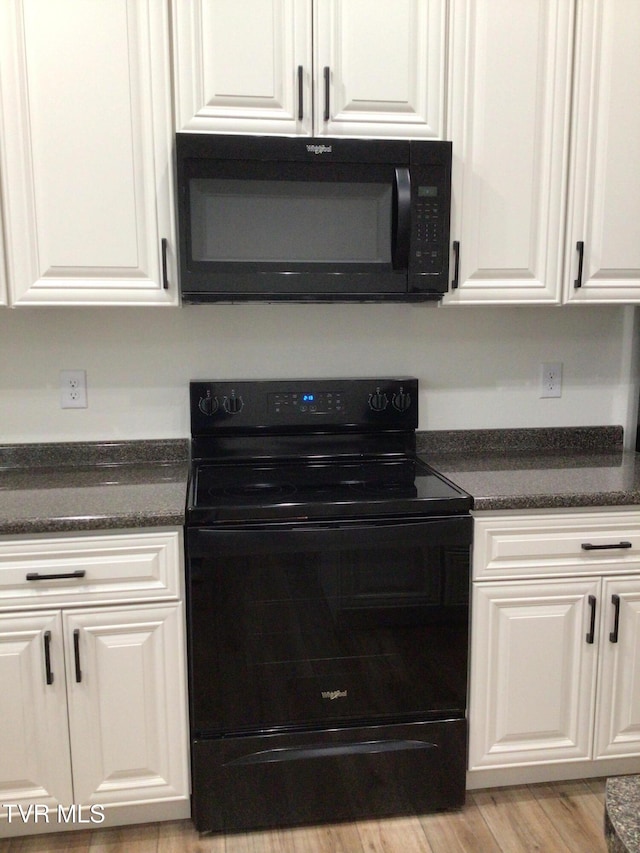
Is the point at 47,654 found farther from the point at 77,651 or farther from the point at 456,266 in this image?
the point at 456,266

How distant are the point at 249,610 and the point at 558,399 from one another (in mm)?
1289

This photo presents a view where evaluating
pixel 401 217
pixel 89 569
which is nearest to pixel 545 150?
pixel 401 217

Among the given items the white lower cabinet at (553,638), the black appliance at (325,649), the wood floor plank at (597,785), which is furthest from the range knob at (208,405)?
the wood floor plank at (597,785)

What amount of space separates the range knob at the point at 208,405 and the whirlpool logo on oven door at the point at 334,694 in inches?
33.9

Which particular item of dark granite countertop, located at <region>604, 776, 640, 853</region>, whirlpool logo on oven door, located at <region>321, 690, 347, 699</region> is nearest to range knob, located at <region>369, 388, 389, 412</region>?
whirlpool logo on oven door, located at <region>321, 690, 347, 699</region>

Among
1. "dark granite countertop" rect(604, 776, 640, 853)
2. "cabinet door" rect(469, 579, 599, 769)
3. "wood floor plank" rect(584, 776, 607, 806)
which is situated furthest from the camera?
"wood floor plank" rect(584, 776, 607, 806)

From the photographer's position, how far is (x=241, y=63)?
1777 millimetres

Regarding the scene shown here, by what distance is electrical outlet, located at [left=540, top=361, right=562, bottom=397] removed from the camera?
7.66ft

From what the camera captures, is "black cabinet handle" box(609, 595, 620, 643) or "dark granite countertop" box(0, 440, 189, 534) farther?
"black cabinet handle" box(609, 595, 620, 643)

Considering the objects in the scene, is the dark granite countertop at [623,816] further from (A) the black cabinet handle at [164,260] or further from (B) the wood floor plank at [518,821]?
(A) the black cabinet handle at [164,260]

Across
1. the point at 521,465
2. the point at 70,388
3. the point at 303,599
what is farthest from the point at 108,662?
the point at 521,465

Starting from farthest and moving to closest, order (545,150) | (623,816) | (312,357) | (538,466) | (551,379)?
(551,379) < (312,357) < (538,466) < (545,150) < (623,816)

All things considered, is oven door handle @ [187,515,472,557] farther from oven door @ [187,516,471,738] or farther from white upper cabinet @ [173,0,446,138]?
white upper cabinet @ [173,0,446,138]

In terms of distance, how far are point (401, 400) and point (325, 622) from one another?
2.52 ft
